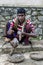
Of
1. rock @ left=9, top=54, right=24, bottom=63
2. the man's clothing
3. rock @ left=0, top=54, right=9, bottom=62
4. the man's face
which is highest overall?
the man's face

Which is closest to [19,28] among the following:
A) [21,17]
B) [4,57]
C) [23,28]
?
[23,28]

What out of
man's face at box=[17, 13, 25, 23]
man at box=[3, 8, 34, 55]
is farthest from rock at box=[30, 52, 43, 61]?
man's face at box=[17, 13, 25, 23]

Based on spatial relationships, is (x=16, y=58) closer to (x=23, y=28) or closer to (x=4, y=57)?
(x=4, y=57)

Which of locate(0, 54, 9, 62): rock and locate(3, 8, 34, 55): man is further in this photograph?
locate(3, 8, 34, 55): man

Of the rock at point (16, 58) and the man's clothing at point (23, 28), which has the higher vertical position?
the man's clothing at point (23, 28)

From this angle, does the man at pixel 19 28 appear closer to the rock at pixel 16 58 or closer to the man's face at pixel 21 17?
the man's face at pixel 21 17

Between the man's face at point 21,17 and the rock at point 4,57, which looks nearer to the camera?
the rock at point 4,57

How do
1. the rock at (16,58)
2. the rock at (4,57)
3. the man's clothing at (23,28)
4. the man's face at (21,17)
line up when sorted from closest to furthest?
the rock at (16,58)
the rock at (4,57)
the man's face at (21,17)
the man's clothing at (23,28)

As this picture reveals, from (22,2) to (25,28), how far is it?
1.54 m

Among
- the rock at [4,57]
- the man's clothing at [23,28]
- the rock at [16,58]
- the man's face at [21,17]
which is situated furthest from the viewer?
the man's clothing at [23,28]

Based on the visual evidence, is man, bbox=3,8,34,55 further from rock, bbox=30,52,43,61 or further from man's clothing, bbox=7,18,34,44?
rock, bbox=30,52,43,61

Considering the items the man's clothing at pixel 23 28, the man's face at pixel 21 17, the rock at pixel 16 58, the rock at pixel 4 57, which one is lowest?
the rock at pixel 4 57

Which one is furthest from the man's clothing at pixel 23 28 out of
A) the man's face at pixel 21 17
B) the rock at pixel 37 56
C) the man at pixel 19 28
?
the rock at pixel 37 56

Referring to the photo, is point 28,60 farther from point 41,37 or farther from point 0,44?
point 41,37
